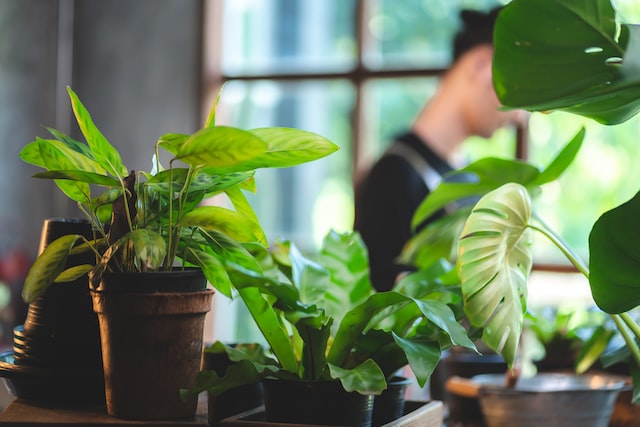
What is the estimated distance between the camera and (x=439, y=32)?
13.6 ft

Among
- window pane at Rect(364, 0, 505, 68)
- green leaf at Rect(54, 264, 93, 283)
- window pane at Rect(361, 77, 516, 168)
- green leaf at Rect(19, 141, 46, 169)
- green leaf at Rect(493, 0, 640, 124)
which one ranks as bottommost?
green leaf at Rect(54, 264, 93, 283)

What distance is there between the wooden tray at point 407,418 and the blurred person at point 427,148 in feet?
4.04

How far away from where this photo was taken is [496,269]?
1.09 meters

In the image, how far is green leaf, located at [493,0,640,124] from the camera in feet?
3.37

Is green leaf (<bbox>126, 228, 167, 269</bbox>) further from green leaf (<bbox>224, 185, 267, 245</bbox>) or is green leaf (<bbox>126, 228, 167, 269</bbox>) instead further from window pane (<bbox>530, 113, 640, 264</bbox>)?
window pane (<bbox>530, 113, 640, 264</bbox>)

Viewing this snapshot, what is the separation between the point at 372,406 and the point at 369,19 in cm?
347

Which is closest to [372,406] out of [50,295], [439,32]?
[50,295]

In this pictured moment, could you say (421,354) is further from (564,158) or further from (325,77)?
(325,77)

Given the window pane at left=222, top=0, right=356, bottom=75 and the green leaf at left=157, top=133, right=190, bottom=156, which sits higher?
the window pane at left=222, top=0, right=356, bottom=75

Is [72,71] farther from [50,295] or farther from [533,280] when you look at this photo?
[50,295]

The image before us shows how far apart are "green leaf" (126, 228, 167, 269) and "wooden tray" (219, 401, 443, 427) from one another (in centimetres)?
20

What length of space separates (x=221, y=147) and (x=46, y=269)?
0.25m

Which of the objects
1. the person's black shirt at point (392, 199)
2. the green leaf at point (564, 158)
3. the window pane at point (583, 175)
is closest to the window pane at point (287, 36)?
Result: the window pane at point (583, 175)

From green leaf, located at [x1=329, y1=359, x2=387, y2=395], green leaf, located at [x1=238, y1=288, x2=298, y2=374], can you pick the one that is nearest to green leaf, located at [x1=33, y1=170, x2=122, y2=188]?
green leaf, located at [x1=238, y1=288, x2=298, y2=374]
